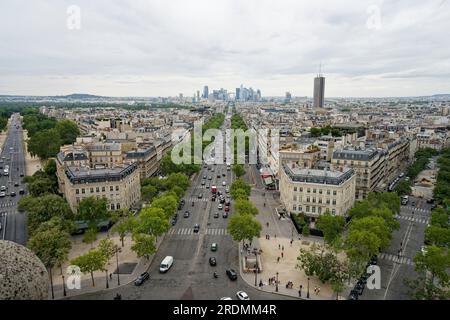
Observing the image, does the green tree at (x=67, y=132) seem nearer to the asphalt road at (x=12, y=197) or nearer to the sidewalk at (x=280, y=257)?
the asphalt road at (x=12, y=197)

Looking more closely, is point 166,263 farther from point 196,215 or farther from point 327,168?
point 327,168

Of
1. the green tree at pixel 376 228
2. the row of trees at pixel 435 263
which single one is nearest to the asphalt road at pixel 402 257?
the row of trees at pixel 435 263

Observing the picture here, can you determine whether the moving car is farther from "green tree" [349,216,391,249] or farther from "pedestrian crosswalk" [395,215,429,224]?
"pedestrian crosswalk" [395,215,429,224]

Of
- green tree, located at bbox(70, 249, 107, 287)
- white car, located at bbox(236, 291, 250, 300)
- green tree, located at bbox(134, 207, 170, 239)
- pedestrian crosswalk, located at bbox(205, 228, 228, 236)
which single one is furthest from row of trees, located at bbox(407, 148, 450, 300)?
green tree, located at bbox(70, 249, 107, 287)

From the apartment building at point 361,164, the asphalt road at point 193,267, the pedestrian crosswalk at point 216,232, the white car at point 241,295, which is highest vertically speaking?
the apartment building at point 361,164

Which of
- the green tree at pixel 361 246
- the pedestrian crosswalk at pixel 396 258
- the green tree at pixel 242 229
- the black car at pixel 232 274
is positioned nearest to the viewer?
the green tree at pixel 361 246

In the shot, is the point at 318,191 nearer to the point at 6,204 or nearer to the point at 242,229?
the point at 242,229
